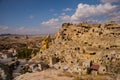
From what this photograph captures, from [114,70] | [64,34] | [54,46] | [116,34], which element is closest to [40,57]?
[54,46]

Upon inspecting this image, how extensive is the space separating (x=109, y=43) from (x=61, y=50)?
17.1 meters

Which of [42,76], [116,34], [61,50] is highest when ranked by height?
[116,34]

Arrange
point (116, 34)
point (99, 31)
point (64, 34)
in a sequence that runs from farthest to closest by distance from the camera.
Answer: point (64, 34) → point (99, 31) → point (116, 34)

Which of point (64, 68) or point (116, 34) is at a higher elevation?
point (116, 34)

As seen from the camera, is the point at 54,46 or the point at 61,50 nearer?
the point at 61,50

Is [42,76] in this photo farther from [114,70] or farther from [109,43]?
[109,43]

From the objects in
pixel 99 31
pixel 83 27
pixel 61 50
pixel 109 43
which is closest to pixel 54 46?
pixel 61 50

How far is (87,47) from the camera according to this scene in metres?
54.9

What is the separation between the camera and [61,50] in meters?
63.2

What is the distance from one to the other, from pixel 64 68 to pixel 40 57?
16853 mm

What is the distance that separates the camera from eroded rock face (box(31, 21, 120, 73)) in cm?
4833

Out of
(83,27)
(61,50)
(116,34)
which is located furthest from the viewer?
(83,27)

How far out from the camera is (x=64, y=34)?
74375 millimetres

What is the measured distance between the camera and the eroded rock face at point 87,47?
48331 millimetres
